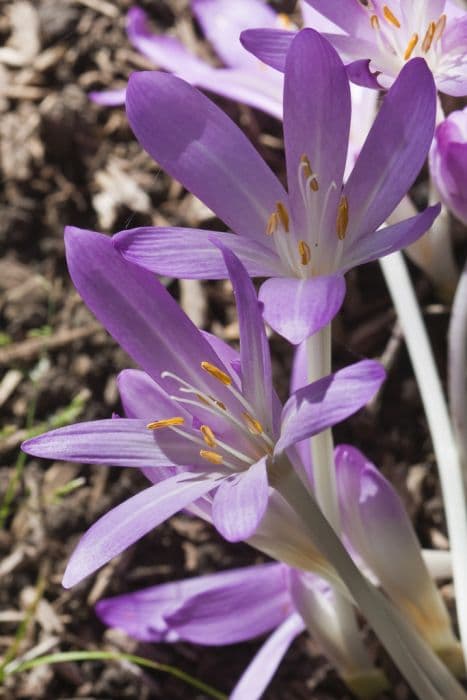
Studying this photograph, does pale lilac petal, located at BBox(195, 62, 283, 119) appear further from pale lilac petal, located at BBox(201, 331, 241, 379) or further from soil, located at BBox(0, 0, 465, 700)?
pale lilac petal, located at BBox(201, 331, 241, 379)

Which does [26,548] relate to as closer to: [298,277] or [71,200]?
[71,200]

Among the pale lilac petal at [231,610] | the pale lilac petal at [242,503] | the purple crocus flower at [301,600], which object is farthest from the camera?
the pale lilac petal at [231,610]

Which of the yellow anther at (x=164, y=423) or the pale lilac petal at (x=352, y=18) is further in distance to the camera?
the pale lilac petal at (x=352, y=18)

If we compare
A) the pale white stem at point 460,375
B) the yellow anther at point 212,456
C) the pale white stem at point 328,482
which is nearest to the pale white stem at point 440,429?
the pale white stem at point 460,375

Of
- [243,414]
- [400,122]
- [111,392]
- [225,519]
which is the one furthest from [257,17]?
[225,519]

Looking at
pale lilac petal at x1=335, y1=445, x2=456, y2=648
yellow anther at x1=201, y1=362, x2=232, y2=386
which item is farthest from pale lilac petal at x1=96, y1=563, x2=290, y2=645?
yellow anther at x1=201, y1=362, x2=232, y2=386

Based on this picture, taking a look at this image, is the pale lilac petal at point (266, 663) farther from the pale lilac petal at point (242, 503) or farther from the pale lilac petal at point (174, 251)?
the pale lilac petal at point (174, 251)

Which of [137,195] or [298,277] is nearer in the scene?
[298,277]
